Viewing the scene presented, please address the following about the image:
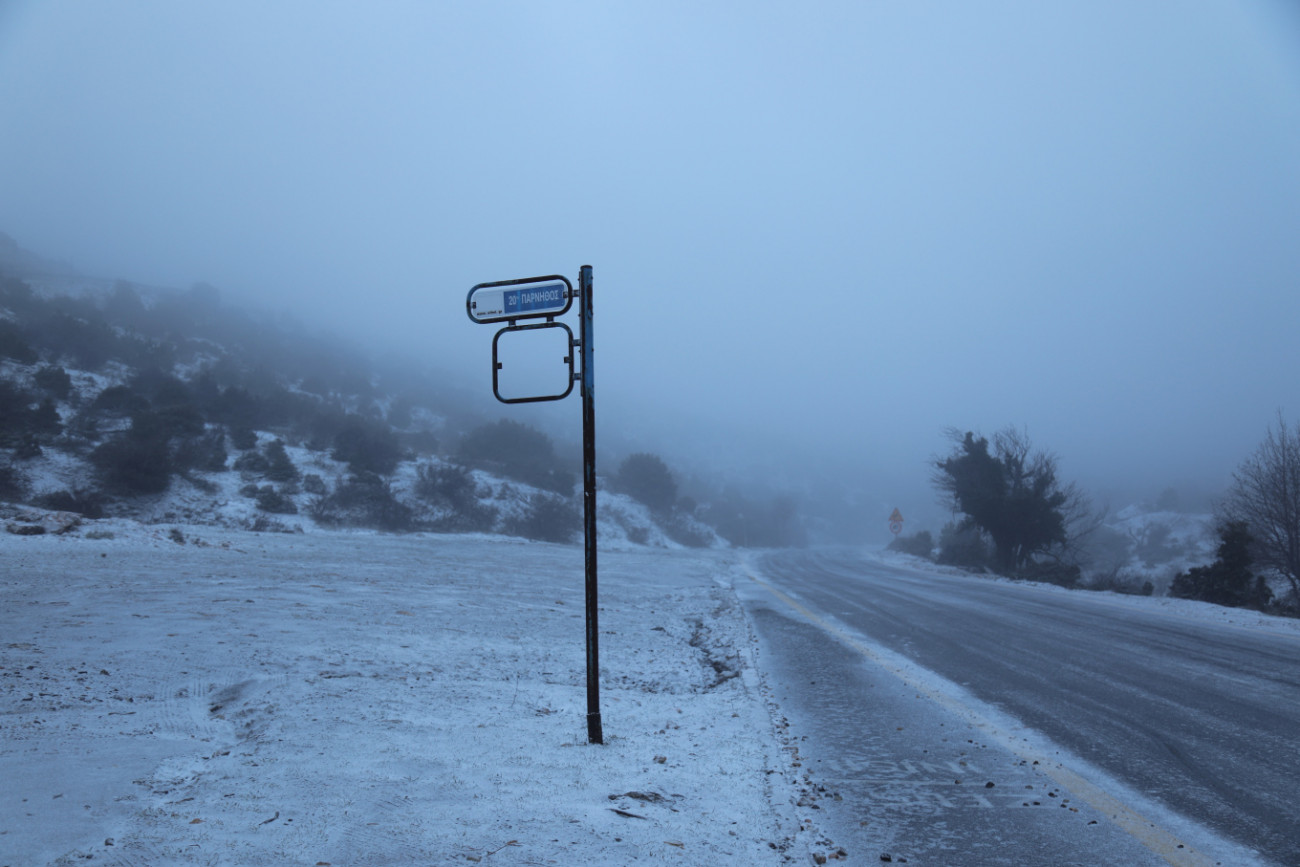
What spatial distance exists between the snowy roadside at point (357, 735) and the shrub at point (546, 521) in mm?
23874

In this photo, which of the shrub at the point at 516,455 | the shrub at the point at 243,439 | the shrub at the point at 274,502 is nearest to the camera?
the shrub at the point at 274,502

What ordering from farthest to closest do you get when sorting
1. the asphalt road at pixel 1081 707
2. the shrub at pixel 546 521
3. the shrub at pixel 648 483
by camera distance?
the shrub at pixel 648 483 < the shrub at pixel 546 521 < the asphalt road at pixel 1081 707

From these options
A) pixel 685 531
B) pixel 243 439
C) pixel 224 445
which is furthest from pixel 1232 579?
pixel 685 531

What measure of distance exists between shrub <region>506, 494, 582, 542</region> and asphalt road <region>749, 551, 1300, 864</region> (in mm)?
23598

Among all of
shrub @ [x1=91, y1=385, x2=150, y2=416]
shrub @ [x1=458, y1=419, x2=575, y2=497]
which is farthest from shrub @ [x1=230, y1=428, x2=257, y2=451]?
shrub @ [x1=458, y1=419, x2=575, y2=497]

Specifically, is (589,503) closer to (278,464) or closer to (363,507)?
(363,507)

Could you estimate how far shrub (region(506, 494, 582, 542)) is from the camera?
1356 inches

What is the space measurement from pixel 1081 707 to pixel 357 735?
5599mm

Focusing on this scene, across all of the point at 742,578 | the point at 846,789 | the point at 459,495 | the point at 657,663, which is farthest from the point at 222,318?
the point at 846,789

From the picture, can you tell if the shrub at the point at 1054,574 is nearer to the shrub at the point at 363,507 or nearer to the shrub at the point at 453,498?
the shrub at the point at 453,498

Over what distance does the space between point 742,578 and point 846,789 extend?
18.1m

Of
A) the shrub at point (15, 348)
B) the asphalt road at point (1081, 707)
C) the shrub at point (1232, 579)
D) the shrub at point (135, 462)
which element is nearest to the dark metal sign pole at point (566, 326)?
the asphalt road at point (1081, 707)

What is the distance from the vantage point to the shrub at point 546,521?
34.4m

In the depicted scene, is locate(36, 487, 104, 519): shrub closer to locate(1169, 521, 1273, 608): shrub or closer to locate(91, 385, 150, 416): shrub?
locate(91, 385, 150, 416): shrub
